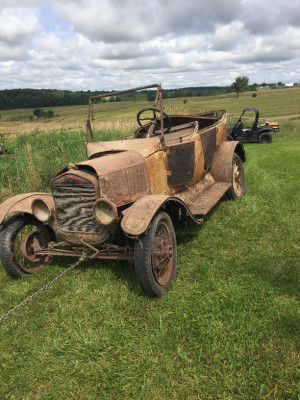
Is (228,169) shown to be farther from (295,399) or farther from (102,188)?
(295,399)

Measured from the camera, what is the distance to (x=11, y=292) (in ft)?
11.5

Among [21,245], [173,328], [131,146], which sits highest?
[131,146]

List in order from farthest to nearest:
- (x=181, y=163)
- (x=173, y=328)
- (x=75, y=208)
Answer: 1. (x=181, y=163)
2. (x=75, y=208)
3. (x=173, y=328)

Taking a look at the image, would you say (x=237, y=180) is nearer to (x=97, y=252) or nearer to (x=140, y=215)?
(x=140, y=215)

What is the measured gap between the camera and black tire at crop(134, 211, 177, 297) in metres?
2.93

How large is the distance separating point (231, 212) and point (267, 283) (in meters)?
2.15

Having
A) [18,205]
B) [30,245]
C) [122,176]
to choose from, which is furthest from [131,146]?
[30,245]

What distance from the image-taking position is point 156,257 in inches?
123

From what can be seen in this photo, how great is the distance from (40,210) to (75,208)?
0.56 metres

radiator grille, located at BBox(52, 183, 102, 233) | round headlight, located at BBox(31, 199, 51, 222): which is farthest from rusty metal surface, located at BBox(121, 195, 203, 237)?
round headlight, located at BBox(31, 199, 51, 222)

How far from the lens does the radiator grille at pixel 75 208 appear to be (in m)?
3.23

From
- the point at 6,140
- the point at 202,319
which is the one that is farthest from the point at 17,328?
the point at 6,140

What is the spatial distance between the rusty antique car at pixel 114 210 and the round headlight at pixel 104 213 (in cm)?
1

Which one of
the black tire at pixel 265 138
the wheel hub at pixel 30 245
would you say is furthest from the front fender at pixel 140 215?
the black tire at pixel 265 138
